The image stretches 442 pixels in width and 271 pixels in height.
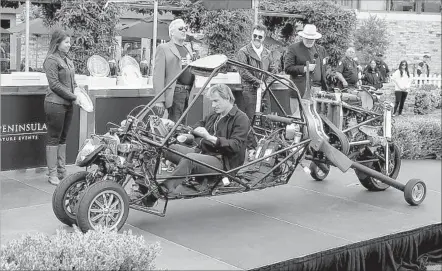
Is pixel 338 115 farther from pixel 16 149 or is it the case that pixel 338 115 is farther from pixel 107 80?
pixel 16 149

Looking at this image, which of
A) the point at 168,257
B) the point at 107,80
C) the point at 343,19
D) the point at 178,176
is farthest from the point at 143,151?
the point at 343,19

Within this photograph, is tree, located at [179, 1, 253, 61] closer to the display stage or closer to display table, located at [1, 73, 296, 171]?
display table, located at [1, 73, 296, 171]

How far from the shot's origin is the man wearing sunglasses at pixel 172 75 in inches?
307

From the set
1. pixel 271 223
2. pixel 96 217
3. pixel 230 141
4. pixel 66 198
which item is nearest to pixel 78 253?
pixel 96 217

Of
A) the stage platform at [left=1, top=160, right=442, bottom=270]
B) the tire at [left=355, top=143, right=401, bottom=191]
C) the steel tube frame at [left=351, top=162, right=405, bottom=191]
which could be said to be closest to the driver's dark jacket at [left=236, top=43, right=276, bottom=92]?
the stage platform at [left=1, top=160, right=442, bottom=270]

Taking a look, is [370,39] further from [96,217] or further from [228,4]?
[96,217]

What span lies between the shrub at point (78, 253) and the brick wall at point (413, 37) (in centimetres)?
2739

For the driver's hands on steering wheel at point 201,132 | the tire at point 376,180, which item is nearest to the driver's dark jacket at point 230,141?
the driver's hands on steering wheel at point 201,132

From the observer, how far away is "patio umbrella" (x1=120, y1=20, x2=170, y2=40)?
17.0 metres

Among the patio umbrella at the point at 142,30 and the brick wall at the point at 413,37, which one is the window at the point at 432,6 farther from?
the patio umbrella at the point at 142,30

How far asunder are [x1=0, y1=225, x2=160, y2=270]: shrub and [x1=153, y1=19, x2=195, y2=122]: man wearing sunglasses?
408 cm

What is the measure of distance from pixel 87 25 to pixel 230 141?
24.1 feet

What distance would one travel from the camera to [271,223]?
654 cm

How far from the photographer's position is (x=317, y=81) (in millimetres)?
9016
